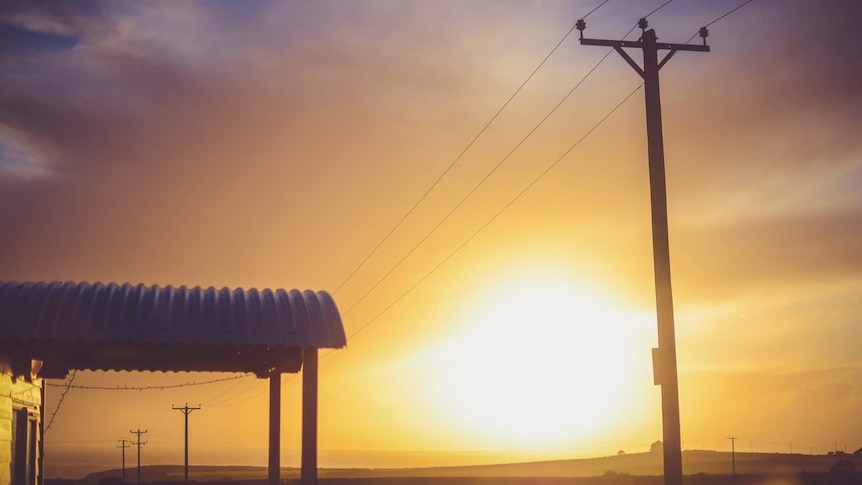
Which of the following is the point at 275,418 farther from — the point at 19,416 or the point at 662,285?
the point at 662,285

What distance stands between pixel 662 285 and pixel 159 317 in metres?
9.30

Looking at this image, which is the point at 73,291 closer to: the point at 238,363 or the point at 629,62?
the point at 238,363

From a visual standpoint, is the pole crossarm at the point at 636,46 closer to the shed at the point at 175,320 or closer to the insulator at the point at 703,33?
the insulator at the point at 703,33

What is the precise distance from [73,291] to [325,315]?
15.5 ft

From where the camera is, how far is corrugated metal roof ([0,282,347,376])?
61.2ft

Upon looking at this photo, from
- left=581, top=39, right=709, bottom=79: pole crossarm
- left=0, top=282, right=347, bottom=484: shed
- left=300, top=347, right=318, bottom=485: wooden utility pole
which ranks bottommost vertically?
left=300, top=347, right=318, bottom=485: wooden utility pole

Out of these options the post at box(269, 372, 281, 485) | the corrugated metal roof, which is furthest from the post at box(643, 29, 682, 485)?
the post at box(269, 372, 281, 485)

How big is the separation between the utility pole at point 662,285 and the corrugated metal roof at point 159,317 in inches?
232

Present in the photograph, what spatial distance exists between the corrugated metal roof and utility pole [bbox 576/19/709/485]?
590cm

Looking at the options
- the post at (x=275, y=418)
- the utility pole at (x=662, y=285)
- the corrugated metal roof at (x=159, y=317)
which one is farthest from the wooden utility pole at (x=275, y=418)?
the utility pole at (x=662, y=285)

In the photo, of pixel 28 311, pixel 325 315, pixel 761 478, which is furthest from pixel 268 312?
pixel 761 478

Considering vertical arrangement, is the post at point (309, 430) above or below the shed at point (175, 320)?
below

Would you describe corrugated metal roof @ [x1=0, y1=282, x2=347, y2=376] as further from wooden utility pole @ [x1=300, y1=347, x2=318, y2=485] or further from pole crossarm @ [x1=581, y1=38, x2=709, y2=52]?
pole crossarm @ [x1=581, y1=38, x2=709, y2=52]

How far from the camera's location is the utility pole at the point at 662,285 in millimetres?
18953
